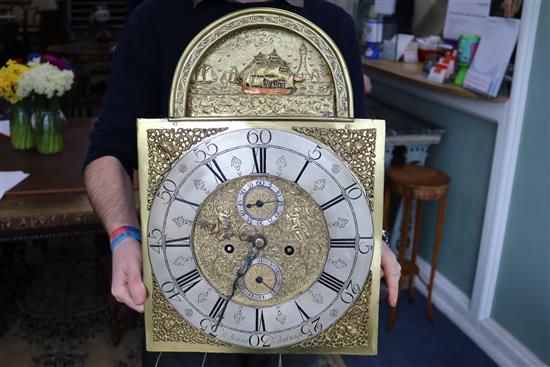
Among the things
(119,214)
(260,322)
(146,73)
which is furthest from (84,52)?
(260,322)

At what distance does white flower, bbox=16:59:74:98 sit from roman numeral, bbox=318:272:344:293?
70.7 inches

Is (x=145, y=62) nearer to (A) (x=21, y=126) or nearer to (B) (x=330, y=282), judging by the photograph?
(B) (x=330, y=282)

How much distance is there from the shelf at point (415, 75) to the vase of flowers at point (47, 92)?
154 centimetres

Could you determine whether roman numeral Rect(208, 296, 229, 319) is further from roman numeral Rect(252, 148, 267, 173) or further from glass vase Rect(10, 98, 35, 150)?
glass vase Rect(10, 98, 35, 150)

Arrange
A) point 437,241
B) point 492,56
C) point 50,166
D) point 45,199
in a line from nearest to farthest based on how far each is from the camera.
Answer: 1. point 45,199
2. point 50,166
3. point 492,56
4. point 437,241

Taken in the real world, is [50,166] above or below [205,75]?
below

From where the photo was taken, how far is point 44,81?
2324 millimetres

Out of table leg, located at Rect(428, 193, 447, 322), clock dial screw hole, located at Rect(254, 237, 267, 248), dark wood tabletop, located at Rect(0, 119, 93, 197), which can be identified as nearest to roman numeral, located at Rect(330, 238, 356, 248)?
clock dial screw hole, located at Rect(254, 237, 267, 248)

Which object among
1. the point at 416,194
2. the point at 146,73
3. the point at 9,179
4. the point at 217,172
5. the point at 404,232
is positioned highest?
the point at 146,73

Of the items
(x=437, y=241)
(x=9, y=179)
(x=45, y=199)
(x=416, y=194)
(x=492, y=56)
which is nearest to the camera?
(x=45, y=199)

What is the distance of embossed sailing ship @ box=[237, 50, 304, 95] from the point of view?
896mm

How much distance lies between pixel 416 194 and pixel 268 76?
73.6 inches

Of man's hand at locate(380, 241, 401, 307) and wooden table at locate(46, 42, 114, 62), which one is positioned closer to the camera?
man's hand at locate(380, 241, 401, 307)

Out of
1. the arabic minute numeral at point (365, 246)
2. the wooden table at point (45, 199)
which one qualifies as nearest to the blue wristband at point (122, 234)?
the arabic minute numeral at point (365, 246)
